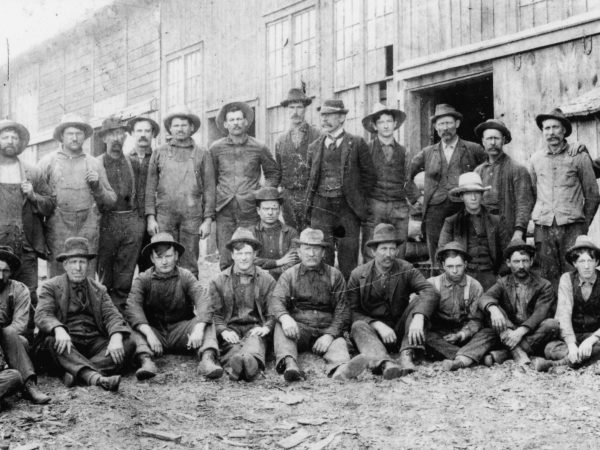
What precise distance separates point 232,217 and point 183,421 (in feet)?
9.62

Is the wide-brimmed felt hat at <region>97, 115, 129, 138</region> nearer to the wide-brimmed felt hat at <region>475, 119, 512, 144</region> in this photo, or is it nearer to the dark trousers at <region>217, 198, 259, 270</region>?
the dark trousers at <region>217, 198, 259, 270</region>

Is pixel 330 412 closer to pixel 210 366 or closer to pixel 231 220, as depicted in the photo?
pixel 210 366

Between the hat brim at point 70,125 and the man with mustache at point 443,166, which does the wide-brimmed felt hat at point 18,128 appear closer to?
the hat brim at point 70,125

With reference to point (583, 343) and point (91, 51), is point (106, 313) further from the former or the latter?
point (91, 51)

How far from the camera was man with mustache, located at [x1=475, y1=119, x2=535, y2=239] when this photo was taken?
6.99 m

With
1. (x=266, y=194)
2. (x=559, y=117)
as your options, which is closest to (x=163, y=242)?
(x=266, y=194)

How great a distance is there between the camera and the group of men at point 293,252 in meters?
6.18

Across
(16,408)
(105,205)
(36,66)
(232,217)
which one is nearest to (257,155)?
(232,217)

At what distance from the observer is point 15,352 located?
5.45 metres

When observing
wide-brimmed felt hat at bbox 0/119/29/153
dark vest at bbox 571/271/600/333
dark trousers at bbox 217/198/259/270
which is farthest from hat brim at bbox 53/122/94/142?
dark vest at bbox 571/271/600/333

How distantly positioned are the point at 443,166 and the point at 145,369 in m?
3.62

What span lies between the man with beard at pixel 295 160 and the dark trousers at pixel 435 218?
1.34 meters

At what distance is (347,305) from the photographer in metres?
6.80

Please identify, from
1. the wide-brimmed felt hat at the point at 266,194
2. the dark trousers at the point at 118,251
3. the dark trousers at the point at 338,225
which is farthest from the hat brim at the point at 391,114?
the dark trousers at the point at 118,251
